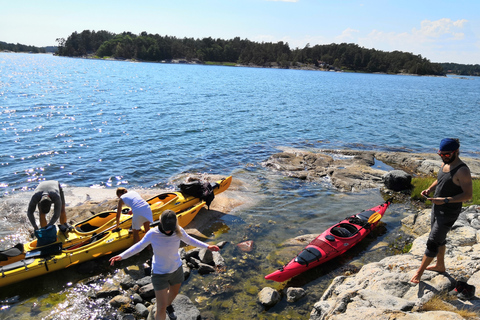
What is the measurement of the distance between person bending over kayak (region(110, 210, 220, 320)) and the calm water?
7.85ft

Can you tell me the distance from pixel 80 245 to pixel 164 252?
5524mm

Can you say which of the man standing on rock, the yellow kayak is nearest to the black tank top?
the man standing on rock

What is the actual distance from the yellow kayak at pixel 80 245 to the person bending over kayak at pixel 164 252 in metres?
4.38

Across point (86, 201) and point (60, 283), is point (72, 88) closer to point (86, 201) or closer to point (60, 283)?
point (86, 201)

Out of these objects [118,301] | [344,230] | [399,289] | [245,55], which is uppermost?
[245,55]

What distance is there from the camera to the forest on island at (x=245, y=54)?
167 metres

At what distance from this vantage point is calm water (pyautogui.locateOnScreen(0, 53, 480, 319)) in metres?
11.6

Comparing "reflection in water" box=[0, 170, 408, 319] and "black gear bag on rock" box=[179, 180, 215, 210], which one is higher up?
"black gear bag on rock" box=[179, 180, 215, 210]

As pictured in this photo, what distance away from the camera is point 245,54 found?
580 ft

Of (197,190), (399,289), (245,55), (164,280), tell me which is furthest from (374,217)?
(245,55)

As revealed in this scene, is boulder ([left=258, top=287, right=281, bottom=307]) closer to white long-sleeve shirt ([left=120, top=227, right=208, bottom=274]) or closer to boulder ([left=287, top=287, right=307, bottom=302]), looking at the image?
boulder ([left=287, top=287, right=307, bottom=302])

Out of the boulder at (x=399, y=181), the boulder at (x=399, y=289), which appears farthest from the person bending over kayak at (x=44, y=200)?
the boulder at (x=399, y=181)

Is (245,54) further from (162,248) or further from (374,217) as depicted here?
(162,248)

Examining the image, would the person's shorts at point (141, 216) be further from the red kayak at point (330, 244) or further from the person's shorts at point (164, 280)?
the red kayak at point (330, 244)
